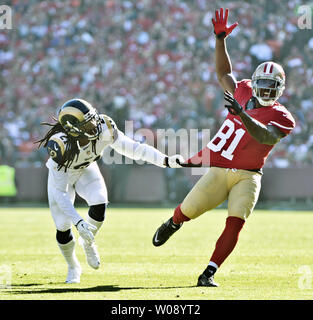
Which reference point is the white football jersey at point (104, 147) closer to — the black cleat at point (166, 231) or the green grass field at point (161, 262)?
the black cleat at point (166, 231)

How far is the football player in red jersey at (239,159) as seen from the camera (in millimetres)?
5598

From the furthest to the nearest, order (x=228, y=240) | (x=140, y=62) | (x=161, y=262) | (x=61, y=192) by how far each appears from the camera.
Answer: (x=140, y=62) < (x=161, y=262) < (x=61, y=192) < (x=228, y=240)

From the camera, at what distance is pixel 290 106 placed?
1639cm

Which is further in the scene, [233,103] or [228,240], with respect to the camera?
[228,240]

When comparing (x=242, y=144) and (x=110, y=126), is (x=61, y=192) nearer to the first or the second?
(x=110, y=126)

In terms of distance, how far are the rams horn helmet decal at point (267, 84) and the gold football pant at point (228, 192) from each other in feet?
2.01

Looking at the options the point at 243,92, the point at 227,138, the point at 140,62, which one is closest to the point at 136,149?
the point at 227,138

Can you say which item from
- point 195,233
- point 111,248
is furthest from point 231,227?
point 195,233

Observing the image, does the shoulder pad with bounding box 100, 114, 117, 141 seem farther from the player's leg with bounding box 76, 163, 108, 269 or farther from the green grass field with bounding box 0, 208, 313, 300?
the green grass field with bounding box 0, 208, 313, 300

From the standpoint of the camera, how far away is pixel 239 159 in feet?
18.9

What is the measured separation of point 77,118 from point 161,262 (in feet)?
7.73

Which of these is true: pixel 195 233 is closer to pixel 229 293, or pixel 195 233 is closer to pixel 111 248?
pixel 111 248

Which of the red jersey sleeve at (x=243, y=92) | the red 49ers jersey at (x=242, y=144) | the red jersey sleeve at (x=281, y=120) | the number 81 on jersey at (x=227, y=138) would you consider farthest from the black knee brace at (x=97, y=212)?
the red jersey sleeve at (x=281, y=120)

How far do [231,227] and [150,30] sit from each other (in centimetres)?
1336
